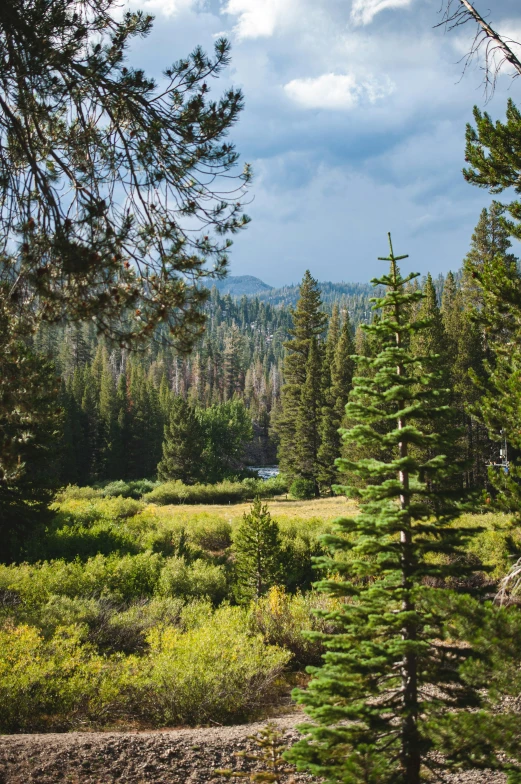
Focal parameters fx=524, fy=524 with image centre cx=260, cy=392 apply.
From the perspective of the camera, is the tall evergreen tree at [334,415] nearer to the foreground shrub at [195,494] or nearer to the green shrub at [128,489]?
the foreground shrub at [195,494]

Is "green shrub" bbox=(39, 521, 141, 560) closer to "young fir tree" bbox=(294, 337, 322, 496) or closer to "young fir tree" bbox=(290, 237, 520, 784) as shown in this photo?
"young fir tree" bbox=(290, 237, 520, 784)

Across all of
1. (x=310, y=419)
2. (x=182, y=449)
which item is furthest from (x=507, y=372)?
(x=182, y=449)

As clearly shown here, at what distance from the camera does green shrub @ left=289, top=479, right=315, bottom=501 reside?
38812mm

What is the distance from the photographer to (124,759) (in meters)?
7.14

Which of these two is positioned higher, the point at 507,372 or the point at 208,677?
the point at 507,372

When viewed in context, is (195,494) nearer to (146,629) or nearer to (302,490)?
(302,490)

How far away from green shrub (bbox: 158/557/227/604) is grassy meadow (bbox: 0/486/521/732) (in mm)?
44

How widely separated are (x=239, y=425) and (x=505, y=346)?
44339mm

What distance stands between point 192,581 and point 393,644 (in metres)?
13.0

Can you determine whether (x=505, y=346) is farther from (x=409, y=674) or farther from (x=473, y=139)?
(x=409, y=674)

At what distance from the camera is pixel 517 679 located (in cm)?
372

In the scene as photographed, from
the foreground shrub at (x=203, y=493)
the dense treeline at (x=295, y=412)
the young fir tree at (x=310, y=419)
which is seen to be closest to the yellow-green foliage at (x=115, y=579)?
the dense treeline at (x=295, y=412)

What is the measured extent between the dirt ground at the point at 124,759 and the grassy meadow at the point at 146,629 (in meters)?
1.12

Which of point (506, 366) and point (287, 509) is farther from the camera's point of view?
point (287, 509)
